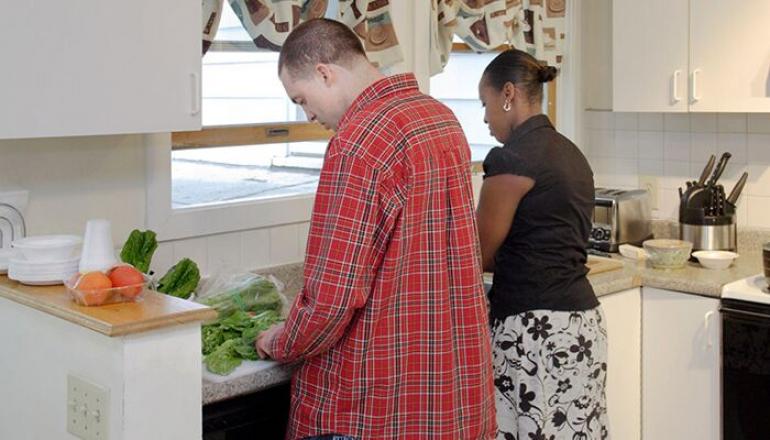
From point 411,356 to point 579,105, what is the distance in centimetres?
243

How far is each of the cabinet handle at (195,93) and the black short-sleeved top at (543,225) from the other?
2.51 feet

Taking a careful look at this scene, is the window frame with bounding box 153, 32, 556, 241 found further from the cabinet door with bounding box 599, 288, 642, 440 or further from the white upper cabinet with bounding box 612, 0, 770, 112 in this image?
the white upper cabinet with bounding box 612, 0, 770, 112

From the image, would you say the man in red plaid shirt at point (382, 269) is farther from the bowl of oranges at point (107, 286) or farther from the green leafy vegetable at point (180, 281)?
the green leafy vegetable at point (180, 281)

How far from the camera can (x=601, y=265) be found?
334 cm

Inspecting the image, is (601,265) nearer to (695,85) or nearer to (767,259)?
(767,259)

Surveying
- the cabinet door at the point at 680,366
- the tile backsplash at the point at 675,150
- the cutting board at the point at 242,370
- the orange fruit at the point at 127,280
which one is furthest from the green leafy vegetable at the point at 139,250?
the tile backsplash at the point at 675,150

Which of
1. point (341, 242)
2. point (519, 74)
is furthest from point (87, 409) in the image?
point (519, 74)

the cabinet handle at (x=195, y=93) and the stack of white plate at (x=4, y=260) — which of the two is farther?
the cabinet handle at (x=195, y=93)

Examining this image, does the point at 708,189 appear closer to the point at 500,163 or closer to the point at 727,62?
the point at 727,62

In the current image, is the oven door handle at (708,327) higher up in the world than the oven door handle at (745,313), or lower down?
lower down

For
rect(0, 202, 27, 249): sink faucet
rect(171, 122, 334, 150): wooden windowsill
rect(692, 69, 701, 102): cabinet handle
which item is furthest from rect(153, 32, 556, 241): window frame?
rect(692, 69, 701, 102): cabinet handle

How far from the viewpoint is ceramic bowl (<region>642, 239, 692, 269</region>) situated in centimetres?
343

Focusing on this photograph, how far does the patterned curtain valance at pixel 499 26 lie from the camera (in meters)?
3.50

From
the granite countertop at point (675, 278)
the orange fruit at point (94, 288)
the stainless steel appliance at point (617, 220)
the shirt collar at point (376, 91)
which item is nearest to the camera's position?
the orange fruit at point (94, 288)
